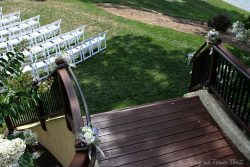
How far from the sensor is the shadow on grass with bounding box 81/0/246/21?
1998cm

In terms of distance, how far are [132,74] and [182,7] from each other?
14807 millimetres

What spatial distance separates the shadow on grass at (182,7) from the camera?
787 inches

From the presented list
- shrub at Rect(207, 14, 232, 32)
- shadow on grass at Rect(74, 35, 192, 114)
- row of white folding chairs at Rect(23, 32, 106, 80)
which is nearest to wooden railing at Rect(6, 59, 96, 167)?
shadow on grass at Rect(74, 35, 192, 114)

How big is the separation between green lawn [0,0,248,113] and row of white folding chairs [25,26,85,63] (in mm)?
1243

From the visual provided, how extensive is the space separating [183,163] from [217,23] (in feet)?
38.6

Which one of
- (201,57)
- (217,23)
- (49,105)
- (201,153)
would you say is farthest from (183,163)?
(217,23)

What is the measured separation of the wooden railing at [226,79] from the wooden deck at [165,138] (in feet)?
1.60

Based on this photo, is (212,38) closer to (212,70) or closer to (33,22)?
(212,70)

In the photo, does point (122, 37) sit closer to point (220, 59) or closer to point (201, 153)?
point (220, 59)

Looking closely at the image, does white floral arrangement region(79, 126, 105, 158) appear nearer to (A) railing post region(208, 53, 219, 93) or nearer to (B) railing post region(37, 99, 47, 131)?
(A) railing post region(208, 53, 219, 93)

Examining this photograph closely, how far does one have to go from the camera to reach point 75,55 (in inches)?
462

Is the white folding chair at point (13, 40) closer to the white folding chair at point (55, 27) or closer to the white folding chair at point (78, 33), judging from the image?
the white folding chair at point (55, 27)

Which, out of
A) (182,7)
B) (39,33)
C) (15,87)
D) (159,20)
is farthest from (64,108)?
(182,7)

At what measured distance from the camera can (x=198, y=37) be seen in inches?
549
